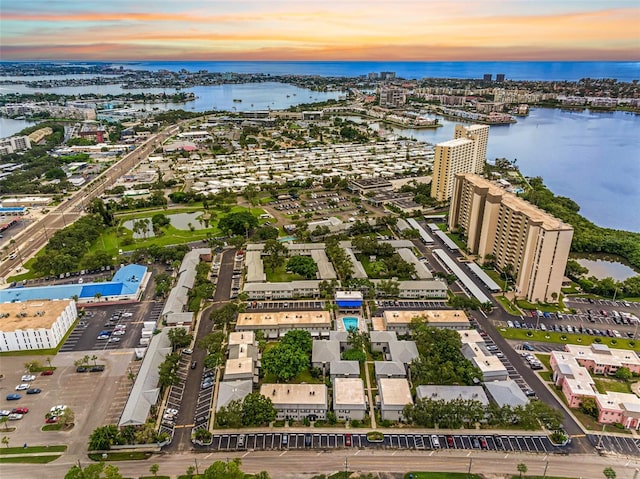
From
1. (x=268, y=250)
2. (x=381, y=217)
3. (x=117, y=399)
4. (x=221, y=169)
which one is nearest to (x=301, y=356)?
(x=117, y=399)

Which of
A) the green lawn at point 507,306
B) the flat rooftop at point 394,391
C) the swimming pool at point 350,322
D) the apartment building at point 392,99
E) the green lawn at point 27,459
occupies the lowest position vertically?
the green lawn at point 27,459

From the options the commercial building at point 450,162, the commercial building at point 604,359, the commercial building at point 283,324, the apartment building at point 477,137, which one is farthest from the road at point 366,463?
the apartment building at point 477,137

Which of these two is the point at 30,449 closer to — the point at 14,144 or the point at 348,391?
the point at 348,391

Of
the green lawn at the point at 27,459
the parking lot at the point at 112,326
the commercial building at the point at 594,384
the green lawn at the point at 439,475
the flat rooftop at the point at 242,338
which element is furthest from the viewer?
the parking lot at the point at 112,326

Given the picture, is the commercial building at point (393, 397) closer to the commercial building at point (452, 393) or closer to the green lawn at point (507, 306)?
the commercial building at point (452, 393)

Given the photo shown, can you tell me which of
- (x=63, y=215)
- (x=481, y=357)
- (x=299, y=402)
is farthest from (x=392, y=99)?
(x=299, y=402)

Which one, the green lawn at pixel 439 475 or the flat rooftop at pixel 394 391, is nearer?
the green lawn at pixel 439 475

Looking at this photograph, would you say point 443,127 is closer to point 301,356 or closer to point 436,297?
point 436,297
